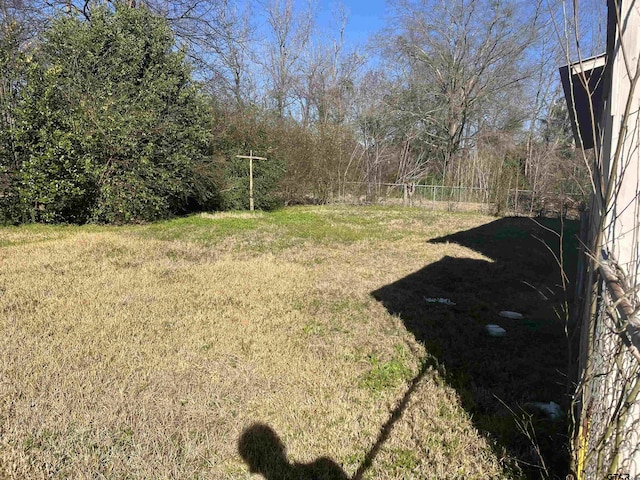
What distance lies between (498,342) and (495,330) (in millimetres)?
235

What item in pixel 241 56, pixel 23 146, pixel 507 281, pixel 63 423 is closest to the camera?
pixel 63 423

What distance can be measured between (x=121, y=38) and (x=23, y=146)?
4070mm

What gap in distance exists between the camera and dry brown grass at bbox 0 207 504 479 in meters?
2.21

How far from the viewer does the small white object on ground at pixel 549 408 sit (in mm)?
2562

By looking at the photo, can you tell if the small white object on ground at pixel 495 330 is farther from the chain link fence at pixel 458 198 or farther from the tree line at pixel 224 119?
the chain link fence at pixel 458 198

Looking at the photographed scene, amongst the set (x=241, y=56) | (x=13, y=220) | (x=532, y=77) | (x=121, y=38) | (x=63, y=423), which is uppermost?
(x=241, y=56)

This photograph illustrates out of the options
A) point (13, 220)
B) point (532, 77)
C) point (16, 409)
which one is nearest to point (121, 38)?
point (13, 220)

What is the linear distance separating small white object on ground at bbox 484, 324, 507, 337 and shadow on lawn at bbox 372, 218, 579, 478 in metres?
0.05

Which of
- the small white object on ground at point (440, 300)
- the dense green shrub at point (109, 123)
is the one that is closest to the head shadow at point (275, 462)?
the small white object on ground at point (440, 300)

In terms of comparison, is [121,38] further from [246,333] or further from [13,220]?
[246,333]

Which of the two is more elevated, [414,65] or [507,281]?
[414,65]

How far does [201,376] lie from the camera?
3.06m

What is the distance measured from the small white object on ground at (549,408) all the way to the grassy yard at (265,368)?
0.11 metres

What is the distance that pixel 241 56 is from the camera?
79.5ft
